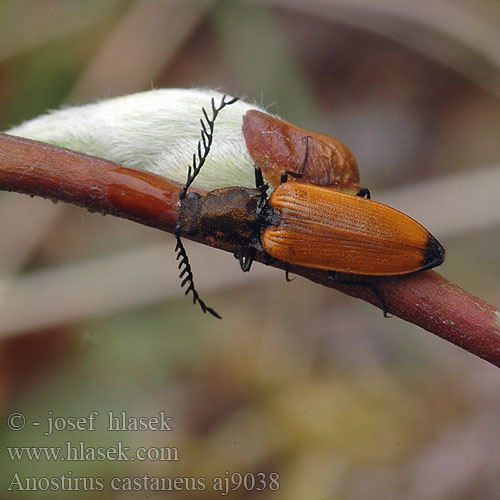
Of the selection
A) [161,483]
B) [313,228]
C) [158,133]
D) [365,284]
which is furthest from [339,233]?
[161,483]

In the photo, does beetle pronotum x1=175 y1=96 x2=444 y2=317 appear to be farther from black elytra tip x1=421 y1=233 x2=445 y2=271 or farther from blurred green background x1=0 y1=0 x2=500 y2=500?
blurred green background x1=0 y1=0 x2=500 y2=500

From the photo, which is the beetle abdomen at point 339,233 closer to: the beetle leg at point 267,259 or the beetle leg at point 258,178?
the beetle leg at point 267,259

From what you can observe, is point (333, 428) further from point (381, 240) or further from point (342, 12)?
point (342, 12)

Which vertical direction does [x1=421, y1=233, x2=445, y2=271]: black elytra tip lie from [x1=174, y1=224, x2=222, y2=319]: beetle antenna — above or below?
above

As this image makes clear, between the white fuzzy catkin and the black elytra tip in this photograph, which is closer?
the white fuzzy catkin

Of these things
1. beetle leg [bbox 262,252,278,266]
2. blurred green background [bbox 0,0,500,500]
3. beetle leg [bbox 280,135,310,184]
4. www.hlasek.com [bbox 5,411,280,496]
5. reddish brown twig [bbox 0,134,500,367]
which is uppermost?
beetle leg [bbox 280,135,310,184]

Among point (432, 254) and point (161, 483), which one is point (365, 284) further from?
point (161, 483)

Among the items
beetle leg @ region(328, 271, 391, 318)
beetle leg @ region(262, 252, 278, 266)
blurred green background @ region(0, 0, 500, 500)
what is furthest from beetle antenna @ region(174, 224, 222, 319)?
blurred green background @ region(0, 0, 500, 500)
